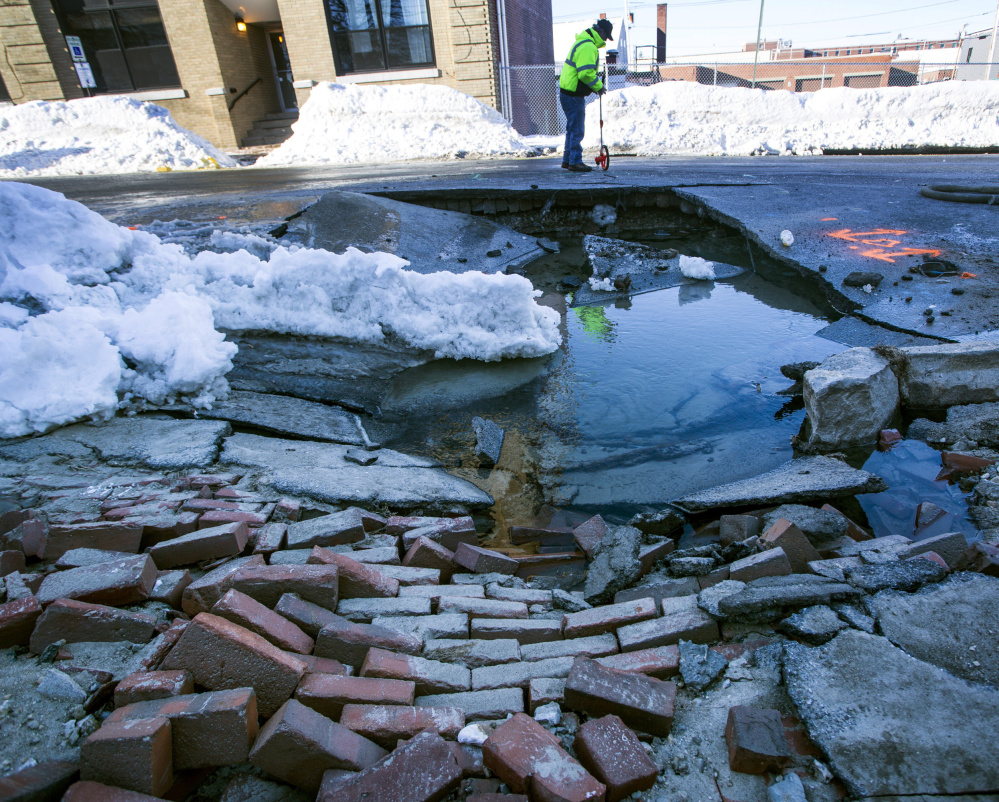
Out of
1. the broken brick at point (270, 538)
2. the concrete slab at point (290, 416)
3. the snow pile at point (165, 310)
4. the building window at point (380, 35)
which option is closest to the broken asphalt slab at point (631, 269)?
the snow pile at point (165, 310)

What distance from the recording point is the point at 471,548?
251 centimetres

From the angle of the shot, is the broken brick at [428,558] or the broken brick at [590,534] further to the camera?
the broken brick at [590,534]

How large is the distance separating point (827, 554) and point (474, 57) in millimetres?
17180

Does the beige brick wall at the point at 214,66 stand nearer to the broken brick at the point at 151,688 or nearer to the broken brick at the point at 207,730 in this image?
the broken brick at the point at 151,688

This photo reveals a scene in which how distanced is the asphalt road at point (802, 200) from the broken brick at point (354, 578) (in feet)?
13.8

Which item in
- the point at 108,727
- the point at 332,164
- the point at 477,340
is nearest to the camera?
the point at 108,727

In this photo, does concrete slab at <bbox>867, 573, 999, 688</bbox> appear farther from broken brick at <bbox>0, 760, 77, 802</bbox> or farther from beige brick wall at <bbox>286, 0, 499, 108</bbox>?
beige brick wall at <bbox>286, 0, 499, 108</bbox>

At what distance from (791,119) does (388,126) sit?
10490 mm

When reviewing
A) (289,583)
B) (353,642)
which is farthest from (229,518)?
(353,642)

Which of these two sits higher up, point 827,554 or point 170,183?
point 170,183

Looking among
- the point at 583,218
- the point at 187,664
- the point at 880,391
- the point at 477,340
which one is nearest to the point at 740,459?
the point at 880,391

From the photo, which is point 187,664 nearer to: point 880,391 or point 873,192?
point 880,391

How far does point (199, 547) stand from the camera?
2.17 m

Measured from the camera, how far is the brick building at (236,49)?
1605 cm
